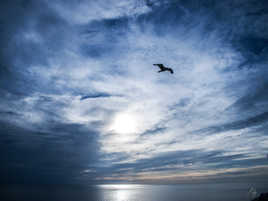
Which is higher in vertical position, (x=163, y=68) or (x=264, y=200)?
(x=163, y=68)

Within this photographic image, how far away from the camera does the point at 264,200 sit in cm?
4497

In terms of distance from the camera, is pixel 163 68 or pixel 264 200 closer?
pixel 163 68

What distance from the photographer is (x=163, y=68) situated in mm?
17297

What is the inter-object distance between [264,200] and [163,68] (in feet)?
179
